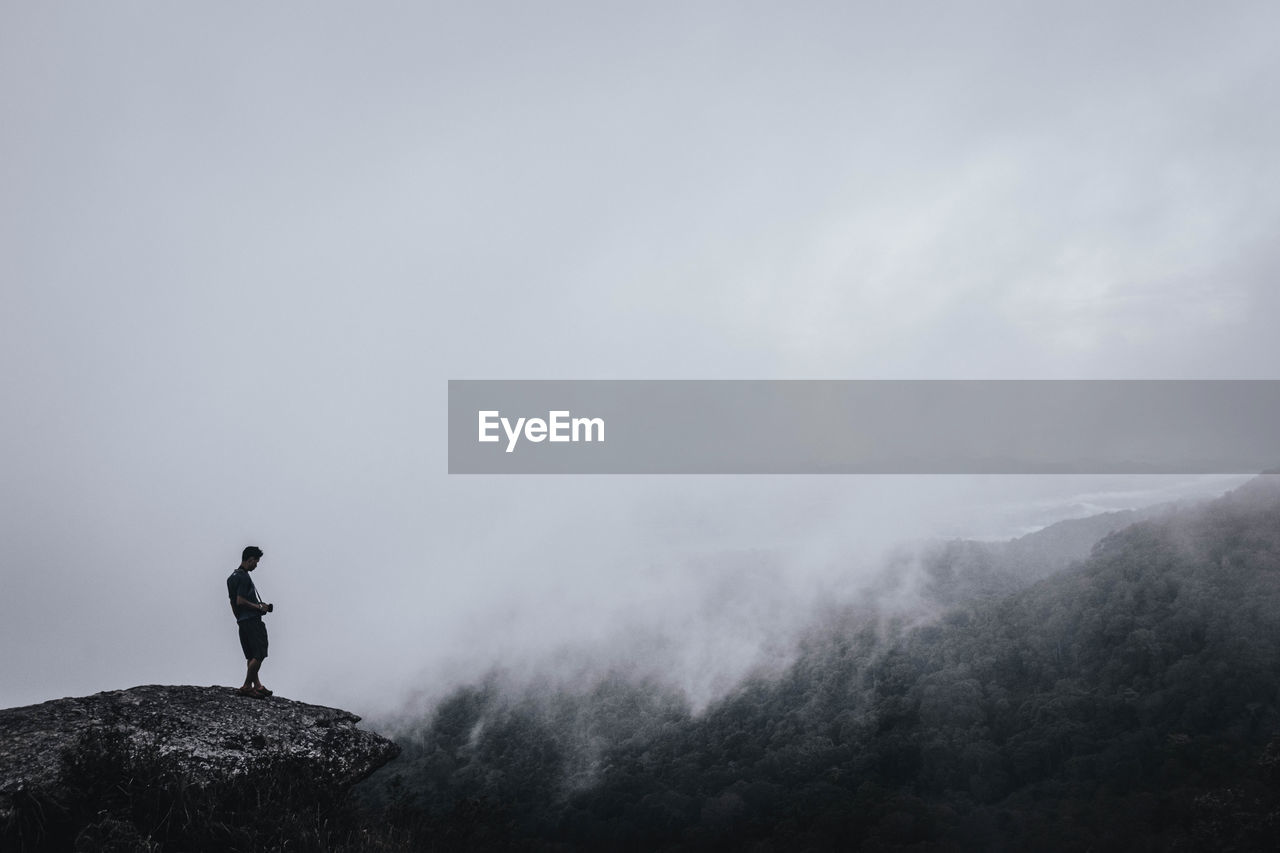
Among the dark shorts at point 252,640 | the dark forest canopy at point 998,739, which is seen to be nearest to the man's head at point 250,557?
the dark shorts at point 252,640

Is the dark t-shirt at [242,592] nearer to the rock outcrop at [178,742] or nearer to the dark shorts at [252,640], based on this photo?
the dark shorts at [252,640]

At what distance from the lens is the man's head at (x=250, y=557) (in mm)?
12812

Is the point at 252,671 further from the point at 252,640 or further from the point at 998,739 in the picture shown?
the point at 998,739

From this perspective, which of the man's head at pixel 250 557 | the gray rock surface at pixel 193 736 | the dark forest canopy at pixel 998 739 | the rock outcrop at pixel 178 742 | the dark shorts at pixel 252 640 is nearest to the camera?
the rock outcrop at pixel 178 742

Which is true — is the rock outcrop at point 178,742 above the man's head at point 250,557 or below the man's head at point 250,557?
below

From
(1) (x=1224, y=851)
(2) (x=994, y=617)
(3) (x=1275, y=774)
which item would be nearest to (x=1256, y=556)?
(2) (x=994, y=617)

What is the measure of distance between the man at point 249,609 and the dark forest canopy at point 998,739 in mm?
51925

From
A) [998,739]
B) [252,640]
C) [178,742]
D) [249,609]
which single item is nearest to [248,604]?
[249,609]

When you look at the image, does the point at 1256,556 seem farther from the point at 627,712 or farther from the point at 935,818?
the point at 627,712

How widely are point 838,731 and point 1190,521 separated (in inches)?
3296

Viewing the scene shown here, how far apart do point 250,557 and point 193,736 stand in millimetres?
3222

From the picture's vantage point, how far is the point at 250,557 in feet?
42.8

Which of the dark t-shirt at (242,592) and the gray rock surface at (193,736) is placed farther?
Result: the dark t-shirt at (242,592)

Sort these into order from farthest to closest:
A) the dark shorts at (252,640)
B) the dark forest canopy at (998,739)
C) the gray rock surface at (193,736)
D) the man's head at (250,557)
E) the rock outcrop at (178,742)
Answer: the dark forest canopy at (998,739)
the dark shorts at (252,640)
the man's head at (250,557)
the gray rock surface at (193,736)
the rock outcrop at (178,742)
